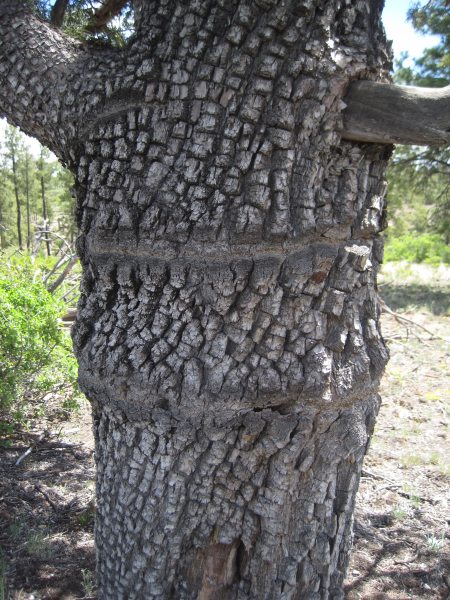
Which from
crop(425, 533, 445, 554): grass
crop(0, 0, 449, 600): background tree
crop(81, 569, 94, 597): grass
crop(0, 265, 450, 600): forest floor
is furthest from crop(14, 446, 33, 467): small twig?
crop(425, 533, 445, 554): grass

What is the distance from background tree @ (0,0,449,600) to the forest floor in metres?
0.82

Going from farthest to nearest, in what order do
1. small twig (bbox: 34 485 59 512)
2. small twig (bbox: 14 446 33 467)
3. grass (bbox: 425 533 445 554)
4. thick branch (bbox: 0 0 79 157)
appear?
small twig (bbox: 14 446 33 467) < small twig (bbox: 34 485 59 512) < grass (bbox: 425 533 445 554) < thick branch (bbox: 0 0 79 157)

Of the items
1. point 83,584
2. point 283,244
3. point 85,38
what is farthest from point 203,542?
point 85,38

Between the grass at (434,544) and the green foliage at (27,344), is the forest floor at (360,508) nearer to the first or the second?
the grass at (434,544)

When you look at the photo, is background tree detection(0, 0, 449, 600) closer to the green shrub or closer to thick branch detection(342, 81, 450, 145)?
thick branch detection(342, 81, 450, 145)

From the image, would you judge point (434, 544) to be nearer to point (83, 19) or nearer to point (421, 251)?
point (83, 19)

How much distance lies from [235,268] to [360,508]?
2261 millimetres

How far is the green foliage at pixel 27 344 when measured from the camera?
12.5 ft

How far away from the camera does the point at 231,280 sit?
5.19 feet

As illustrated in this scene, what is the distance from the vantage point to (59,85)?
5.86 ft

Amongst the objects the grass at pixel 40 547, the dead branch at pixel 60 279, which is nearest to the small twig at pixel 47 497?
the grass at pixel 40 547

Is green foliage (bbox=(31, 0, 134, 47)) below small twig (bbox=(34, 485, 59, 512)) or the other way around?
the other way around

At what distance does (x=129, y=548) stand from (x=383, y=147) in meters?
1.64

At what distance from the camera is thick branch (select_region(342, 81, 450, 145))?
5.16 ft
